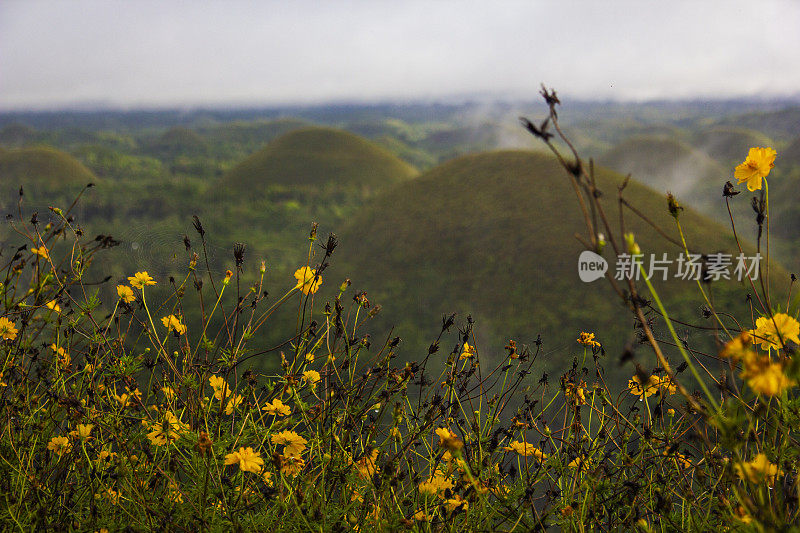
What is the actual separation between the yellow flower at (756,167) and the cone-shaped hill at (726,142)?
183 feet

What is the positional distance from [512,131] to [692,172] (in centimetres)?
4952

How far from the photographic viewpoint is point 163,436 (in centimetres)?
206

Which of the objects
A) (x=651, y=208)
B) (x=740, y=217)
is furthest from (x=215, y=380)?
(x=740, y=217)

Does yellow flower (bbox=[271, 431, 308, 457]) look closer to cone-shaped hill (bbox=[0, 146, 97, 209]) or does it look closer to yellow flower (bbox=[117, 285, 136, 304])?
yellow flower (bbox=[117, 285, 136, 304])

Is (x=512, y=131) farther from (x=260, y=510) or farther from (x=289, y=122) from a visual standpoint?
(x=260, y=510)

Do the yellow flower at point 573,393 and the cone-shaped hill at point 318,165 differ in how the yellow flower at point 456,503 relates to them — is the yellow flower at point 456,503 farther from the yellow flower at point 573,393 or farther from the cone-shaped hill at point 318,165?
the cone-shaped hill at point 318,165

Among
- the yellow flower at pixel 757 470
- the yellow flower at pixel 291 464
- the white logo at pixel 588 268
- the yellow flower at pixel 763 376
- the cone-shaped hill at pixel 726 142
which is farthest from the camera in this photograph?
the cone-shaped hill at pixel 726 142

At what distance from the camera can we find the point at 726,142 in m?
53.4

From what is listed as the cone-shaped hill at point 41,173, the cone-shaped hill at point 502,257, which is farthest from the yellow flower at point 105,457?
the cone-shaped hill at point 41,173

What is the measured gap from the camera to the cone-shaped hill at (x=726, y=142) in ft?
166

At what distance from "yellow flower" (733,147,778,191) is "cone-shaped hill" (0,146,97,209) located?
100 ft

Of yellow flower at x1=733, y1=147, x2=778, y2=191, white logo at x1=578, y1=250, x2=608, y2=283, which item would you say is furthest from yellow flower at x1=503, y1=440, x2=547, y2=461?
white logo at x1=578, y1=250, x2=608, y2=283

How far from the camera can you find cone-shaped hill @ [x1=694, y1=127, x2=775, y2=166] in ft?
166

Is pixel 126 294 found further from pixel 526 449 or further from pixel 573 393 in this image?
pixel 573 393
